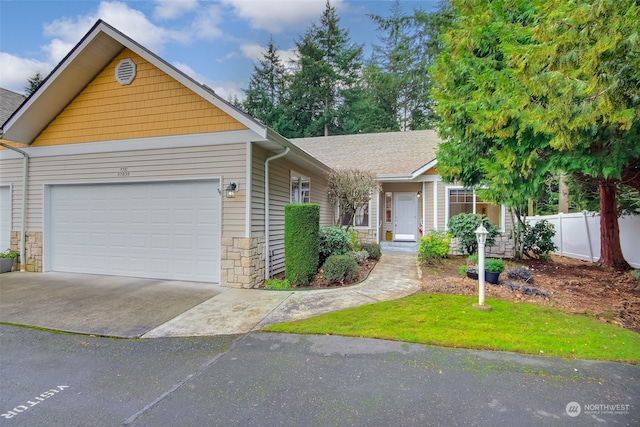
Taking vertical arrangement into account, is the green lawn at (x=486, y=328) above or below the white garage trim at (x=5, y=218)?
below

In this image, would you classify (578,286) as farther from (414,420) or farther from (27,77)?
(27,77)

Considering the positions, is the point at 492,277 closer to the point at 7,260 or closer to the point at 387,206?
the point at 387,206

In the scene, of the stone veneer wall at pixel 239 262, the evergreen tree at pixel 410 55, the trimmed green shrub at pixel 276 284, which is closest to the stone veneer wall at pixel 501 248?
the evergreen tree at pixel 410 55

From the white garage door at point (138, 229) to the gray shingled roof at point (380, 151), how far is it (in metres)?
7.45

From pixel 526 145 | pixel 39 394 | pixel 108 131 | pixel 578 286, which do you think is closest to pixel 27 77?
pixel 108 131

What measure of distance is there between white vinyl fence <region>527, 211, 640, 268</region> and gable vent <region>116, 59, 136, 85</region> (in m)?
13.3

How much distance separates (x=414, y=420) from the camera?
2.47m

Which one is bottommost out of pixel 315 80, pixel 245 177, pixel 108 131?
pixel 245 177

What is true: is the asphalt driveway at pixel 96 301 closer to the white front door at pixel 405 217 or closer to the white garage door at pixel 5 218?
the white garage door at pixel 5 218

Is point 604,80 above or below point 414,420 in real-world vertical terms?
above

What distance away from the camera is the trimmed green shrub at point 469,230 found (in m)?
9.65

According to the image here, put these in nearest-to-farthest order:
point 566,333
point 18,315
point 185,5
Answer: point 566,333
point 18,315
point 185,5

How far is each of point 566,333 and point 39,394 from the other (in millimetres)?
5900

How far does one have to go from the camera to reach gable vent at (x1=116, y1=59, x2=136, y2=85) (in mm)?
7195
